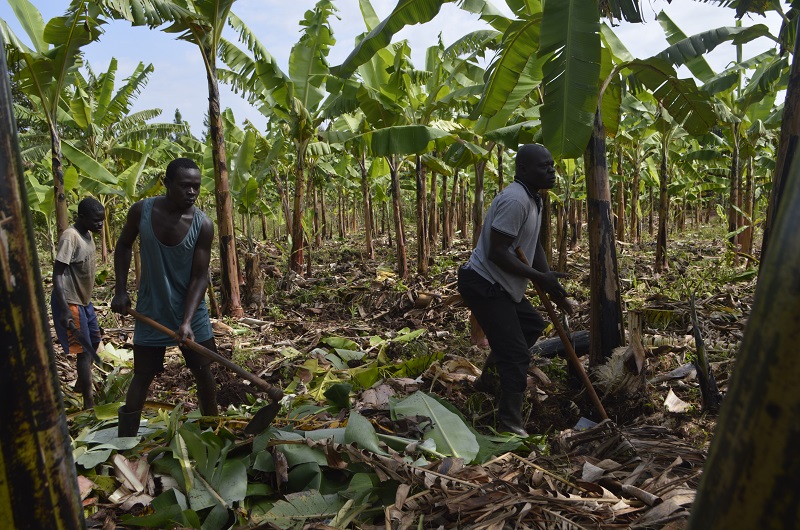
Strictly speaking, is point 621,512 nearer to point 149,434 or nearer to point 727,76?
point 149,434

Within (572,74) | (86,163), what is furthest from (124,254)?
(86,163)

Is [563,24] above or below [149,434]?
above

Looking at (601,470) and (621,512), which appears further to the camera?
(601,470)

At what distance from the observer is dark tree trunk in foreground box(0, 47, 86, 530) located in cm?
70

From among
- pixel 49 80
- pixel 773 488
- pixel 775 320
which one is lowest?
pixel 773 488

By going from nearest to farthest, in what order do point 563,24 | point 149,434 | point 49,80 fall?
point 149,434 < point 563,24 < point 49,80

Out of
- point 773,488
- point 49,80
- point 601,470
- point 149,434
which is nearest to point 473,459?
point 601,470

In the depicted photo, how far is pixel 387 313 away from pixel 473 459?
18.8 feet

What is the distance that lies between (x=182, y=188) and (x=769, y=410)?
3435 millimetres

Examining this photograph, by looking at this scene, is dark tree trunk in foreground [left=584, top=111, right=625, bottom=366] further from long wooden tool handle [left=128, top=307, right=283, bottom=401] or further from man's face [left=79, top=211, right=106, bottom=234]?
man's face [left=79, top=211, right=106, bottom=234]

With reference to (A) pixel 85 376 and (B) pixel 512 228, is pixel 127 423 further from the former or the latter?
(B) pixel 512 228

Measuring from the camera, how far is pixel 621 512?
2.53 meters

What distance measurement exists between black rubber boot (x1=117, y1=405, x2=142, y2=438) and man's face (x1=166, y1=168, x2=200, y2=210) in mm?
1333

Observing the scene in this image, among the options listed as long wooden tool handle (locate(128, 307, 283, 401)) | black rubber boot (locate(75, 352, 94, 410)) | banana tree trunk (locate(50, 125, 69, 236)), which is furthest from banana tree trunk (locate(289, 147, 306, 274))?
long wooden tool handle (locate(128, 307, 283, 401))
